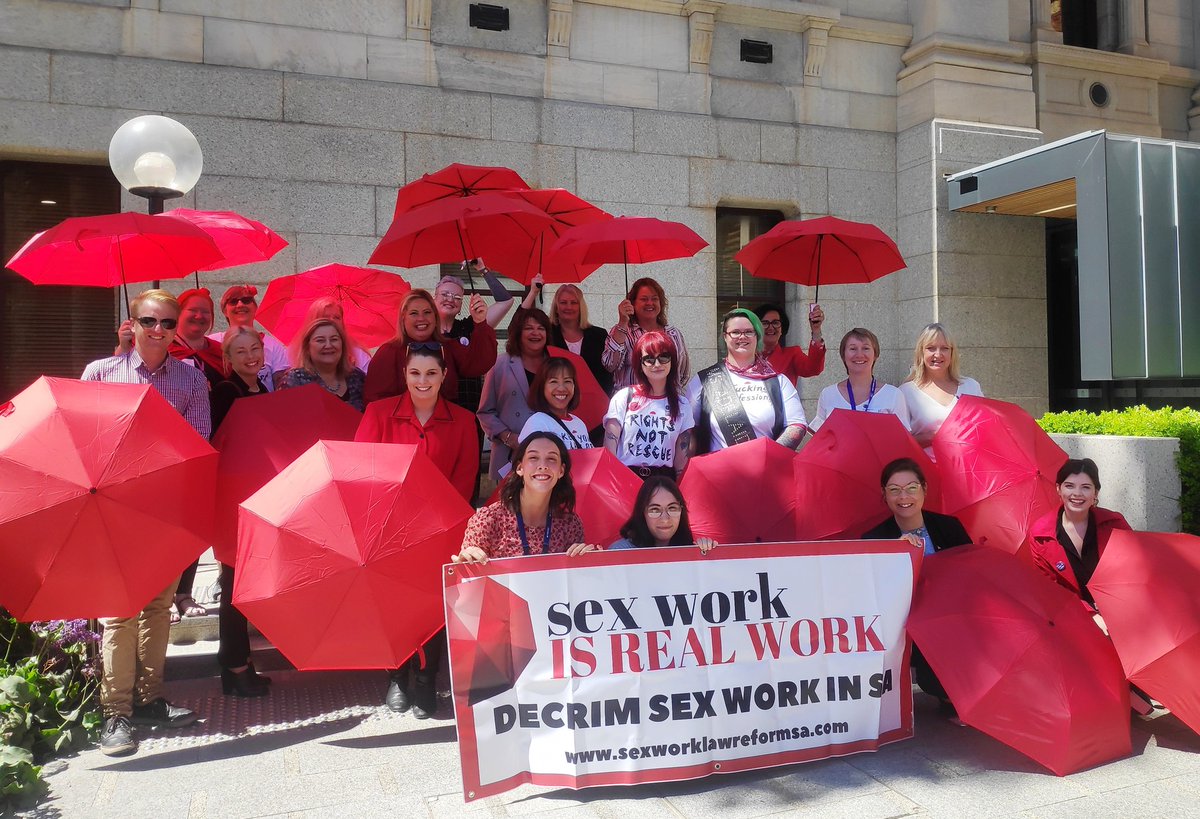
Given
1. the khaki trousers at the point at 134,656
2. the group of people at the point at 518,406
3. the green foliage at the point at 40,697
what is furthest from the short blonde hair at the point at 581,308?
the green foliage at the point at 40,697

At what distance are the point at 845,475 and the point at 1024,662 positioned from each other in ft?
4.35

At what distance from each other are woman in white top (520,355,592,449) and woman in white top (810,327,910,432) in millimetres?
1733

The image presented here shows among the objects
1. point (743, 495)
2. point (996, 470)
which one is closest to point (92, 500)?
point (743, 495)

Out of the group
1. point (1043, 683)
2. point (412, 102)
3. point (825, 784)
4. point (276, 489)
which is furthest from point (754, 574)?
point (412, 102)

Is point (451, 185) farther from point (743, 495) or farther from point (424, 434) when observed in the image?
point (743, 495)

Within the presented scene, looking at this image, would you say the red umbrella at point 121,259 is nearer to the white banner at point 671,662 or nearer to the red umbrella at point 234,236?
the red umbrella at point 234,236

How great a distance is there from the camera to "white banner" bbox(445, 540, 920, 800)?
3.93 metres

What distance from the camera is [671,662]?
410cm

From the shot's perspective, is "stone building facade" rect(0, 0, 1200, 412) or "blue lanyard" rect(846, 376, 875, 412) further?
"stone building facade" rect(0, 0, 1200, 412)

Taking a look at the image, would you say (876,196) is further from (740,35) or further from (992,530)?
(992,530)

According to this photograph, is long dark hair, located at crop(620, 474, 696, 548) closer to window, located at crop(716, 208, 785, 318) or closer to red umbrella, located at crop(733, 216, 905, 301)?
red umbrella, located at crop(733, 216, 905, 301)

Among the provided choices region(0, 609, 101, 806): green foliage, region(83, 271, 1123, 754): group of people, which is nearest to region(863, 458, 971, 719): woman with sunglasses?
region(83, 271, 1123, 754): group of people

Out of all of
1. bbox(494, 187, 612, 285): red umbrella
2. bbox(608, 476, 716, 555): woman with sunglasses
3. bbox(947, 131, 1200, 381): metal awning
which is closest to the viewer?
bbox(608, 476, 716, 555): woman with sunglasses

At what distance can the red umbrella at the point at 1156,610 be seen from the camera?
4121 millimetres
